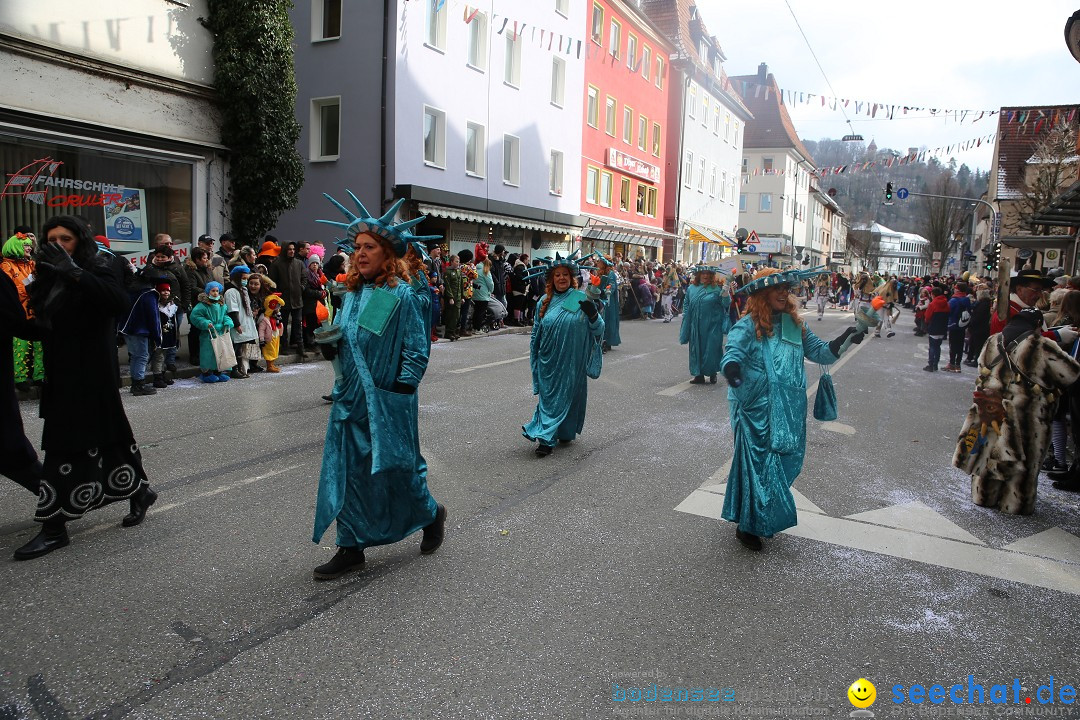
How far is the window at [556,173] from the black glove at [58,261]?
24287 millimetres

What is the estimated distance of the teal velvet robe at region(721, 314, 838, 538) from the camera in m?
4.48

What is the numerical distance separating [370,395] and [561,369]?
3163 mm

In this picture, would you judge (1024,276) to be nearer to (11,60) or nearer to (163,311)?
(163,311)

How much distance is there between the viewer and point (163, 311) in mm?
9578

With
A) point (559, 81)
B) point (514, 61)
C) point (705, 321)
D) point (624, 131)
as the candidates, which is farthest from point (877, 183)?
point (705, 321)

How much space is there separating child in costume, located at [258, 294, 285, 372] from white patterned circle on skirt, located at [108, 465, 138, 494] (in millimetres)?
6486

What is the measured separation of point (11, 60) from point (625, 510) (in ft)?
37.1

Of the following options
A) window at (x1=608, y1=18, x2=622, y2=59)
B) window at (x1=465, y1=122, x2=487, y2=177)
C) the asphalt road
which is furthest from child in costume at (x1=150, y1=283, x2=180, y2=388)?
window at (x1=608, y1=18, x2=622, y2=59)

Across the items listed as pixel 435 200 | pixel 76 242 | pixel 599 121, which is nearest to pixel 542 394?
pixel 76 242

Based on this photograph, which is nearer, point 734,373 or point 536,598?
point 536,598

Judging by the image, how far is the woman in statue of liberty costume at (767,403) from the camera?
449 cm

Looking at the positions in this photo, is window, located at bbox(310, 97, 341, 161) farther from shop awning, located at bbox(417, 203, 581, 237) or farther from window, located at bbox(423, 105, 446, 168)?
shop awning, located at bbox(417, 203, 581, 237)

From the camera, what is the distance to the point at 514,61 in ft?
80.3

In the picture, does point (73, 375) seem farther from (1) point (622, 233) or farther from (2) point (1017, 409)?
(1) point (622, 233)
